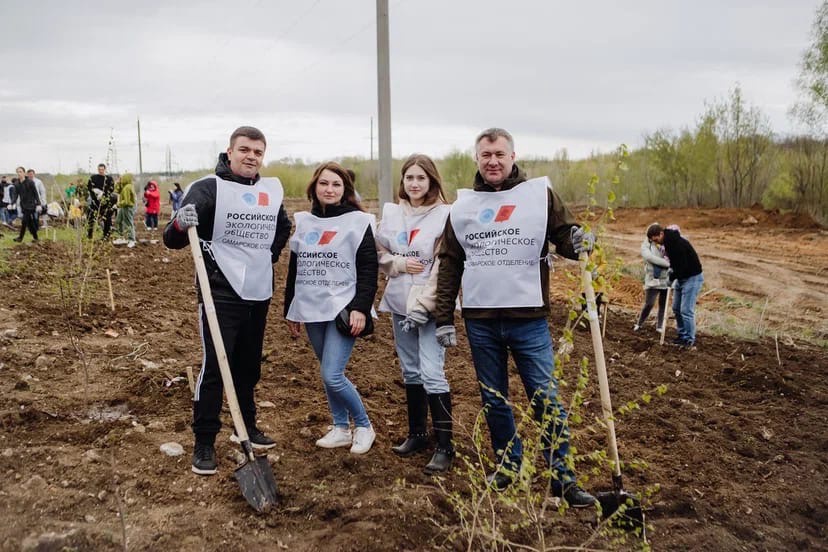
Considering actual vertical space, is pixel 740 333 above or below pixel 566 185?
below

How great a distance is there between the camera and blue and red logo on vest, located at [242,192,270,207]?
376 centimetres

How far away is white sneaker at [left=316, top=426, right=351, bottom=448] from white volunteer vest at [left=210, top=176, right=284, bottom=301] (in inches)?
39.1

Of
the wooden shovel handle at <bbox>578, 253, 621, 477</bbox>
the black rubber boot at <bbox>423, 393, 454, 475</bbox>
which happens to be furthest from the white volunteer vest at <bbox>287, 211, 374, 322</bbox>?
the wooden shovel handle at <bbox>578, 253, 621, 477</bbox>

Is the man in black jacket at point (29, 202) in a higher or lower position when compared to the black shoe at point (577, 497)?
higher

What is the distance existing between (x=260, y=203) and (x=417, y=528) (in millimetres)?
1908

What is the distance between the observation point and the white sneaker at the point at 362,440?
4066 mm

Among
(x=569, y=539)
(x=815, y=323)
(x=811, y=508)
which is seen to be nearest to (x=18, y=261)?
(x=569, y=539)

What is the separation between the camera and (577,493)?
3.51 meters

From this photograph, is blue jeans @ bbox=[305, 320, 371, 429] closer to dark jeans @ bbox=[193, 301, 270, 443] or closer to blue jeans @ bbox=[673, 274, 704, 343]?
dark jeans @ bbox=[193, 301, 270, 443]

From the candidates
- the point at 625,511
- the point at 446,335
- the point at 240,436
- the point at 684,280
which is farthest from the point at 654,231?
the point at 240,436

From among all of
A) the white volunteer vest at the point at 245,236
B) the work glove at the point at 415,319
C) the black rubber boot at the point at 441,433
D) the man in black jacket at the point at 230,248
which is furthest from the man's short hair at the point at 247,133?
the black rubber boot at the point at 441,433

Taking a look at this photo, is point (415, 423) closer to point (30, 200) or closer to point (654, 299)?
point (654, 299)

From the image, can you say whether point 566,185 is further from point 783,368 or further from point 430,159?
point 430,159

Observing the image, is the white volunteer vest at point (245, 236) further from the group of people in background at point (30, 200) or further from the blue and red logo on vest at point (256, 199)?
the group of people in background at point (30, 200)
